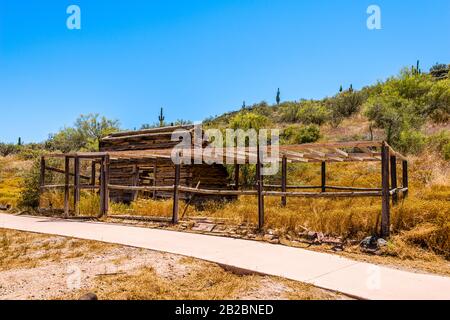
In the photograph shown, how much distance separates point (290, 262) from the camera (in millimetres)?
5809

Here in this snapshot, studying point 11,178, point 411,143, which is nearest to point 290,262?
point 411,143

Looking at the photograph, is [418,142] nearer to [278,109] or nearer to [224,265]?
[224,265]

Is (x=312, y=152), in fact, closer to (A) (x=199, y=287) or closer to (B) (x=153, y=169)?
(A) (x=199, y=287)

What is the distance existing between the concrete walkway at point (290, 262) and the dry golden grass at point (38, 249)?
1.31ft

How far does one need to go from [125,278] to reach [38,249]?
10.5 ft

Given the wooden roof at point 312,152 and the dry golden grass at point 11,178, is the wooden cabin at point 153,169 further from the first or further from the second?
the dry golden grass at point 11,178

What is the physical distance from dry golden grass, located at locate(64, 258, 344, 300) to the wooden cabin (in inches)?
409

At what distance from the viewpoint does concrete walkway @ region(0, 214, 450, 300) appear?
445 cm

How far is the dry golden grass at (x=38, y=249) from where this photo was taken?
20.7 feet

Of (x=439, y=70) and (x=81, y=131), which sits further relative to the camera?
(x=439, y=70)

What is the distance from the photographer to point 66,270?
5.56m

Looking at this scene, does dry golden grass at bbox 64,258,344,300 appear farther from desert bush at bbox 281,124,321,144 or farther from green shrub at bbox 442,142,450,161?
desert bush at bbox 281,124,321,144

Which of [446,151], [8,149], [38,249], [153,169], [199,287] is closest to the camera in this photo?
[199,287]

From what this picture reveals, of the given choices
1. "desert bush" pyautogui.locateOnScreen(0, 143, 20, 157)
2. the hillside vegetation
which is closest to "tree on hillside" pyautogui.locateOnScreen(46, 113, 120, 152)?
the hillside vegetation
